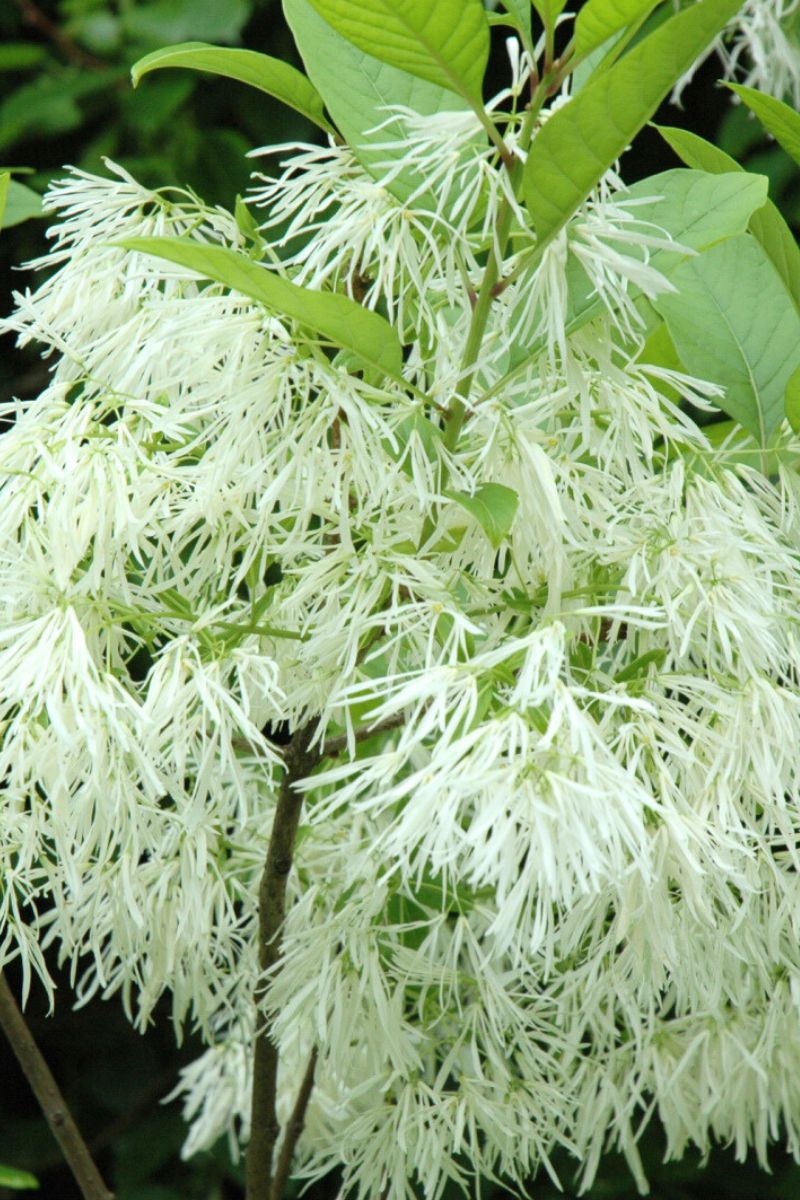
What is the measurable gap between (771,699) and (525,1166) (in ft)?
0.94

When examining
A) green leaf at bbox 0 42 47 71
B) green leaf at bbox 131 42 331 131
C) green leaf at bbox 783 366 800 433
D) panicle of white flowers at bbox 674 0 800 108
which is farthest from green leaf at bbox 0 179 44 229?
green leaf at bbox 0 42 47 71

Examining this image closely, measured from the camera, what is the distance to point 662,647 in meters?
0.53

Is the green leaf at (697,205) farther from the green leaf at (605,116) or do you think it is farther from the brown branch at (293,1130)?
the brown branch at (293,1130)

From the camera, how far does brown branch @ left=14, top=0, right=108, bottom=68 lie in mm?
1639

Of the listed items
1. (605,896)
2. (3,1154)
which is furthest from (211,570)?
(3,1154)

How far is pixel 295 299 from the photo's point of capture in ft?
1.55

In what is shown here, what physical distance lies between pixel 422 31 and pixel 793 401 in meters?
0.26

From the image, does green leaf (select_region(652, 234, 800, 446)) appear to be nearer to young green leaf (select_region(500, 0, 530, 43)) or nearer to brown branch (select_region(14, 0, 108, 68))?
young green leaf (select_region(500, 0, 530, 43))

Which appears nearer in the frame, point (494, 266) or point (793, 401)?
point (494, 266)

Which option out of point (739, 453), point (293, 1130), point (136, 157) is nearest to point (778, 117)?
point (739, 453)

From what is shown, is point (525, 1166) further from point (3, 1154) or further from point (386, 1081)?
point (3, 1154)

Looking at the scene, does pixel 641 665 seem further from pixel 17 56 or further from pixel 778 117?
pixel 17 56

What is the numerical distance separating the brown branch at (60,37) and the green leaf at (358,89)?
3.74 ft

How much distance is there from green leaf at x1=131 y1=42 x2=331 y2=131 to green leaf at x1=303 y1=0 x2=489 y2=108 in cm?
11
